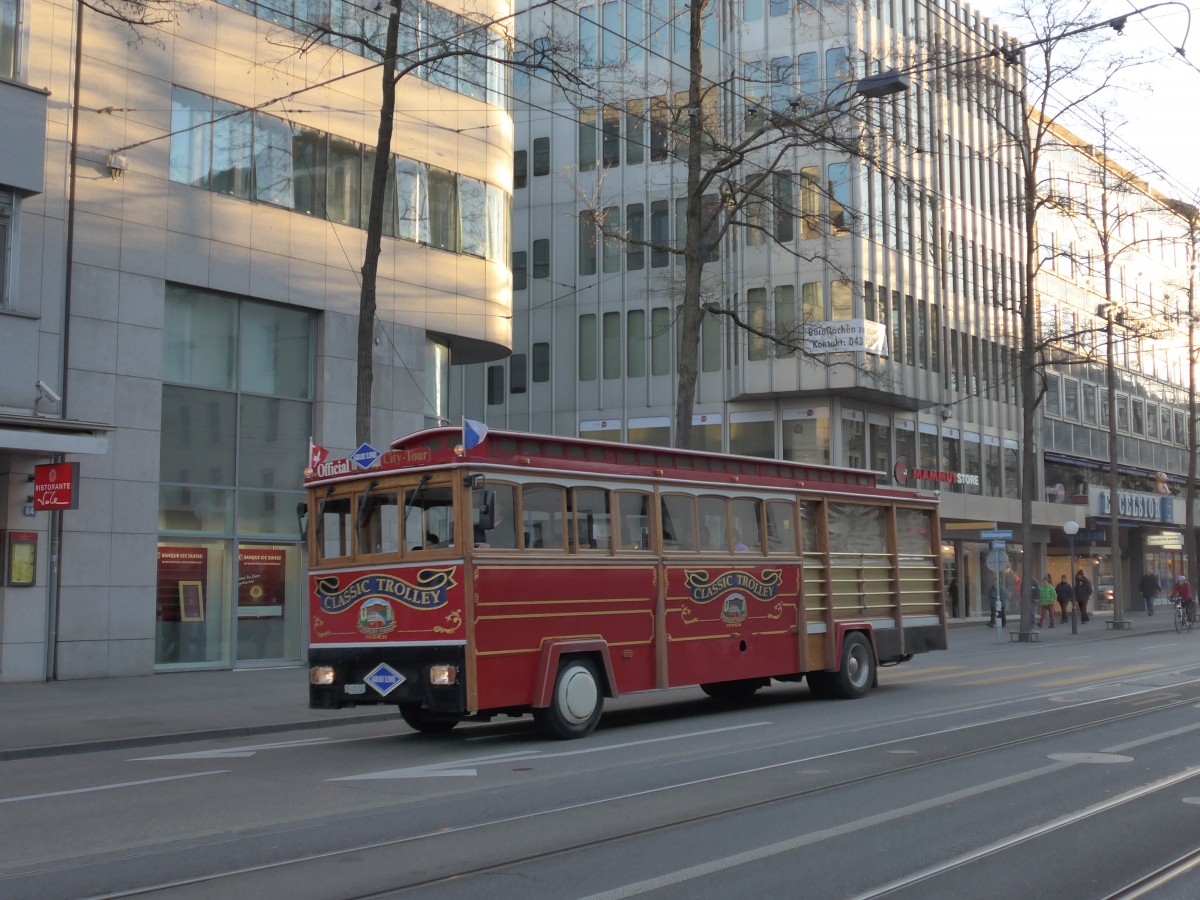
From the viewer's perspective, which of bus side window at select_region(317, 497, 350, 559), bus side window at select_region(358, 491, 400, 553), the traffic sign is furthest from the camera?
bus side window at select_region(317, 497, 350, 559)

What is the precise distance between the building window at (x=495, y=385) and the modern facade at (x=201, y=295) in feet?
60.4

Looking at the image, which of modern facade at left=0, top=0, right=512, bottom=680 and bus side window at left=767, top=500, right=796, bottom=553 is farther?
modern facade at left=0, top=0, right=512, bottom=680

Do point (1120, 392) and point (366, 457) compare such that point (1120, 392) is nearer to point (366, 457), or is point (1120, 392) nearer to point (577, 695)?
point (577, 695)

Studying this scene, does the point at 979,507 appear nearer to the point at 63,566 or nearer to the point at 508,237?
the point at 508,237

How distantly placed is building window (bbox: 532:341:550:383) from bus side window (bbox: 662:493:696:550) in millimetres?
30430

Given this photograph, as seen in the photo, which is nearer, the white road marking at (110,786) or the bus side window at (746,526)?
the white road marking at (110,786)

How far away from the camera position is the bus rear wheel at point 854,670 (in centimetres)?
1802

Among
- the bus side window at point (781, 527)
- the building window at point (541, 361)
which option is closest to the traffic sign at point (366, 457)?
the bus side window at point (781, 527)

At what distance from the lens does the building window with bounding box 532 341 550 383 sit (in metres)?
46.0

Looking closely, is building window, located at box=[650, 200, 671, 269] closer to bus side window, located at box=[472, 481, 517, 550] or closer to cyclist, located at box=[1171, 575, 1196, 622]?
cyclist, located at box=[1171, 575, 1196, 622]

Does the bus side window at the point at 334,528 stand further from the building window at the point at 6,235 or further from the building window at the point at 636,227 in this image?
the building window at the point at 636,227

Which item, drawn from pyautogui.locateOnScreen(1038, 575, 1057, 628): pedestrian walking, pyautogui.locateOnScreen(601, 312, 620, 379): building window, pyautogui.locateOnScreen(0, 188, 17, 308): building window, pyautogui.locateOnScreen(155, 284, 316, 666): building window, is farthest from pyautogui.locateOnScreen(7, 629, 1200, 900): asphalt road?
pyautogui.locateOnScreen(601, 312, 620, 379): building window

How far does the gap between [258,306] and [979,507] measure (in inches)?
A: 1184

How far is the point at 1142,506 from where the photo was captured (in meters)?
57.8
